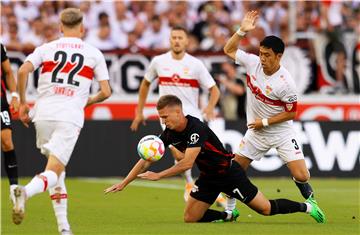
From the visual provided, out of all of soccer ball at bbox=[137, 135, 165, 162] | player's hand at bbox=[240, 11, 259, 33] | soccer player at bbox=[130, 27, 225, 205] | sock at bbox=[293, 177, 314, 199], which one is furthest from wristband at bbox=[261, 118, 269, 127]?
soccer player at bbox=[130, 27, 225, 205]

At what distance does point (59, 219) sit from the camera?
9.69 meters

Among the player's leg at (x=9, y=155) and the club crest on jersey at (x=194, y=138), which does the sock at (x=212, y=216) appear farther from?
the player's leg at (x=9, y=155)

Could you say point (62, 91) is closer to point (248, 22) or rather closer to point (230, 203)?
point (248, 22)

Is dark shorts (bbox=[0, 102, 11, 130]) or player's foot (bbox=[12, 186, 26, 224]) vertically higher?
dark shorts (bbox=[0, 102, 11, 130])

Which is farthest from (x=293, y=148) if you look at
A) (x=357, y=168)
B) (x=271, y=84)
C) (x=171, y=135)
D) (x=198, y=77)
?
(x=357, y=168)

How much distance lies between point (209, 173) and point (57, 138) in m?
2.50

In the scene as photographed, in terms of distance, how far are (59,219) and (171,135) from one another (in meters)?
1.95

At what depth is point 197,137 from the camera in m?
10.9

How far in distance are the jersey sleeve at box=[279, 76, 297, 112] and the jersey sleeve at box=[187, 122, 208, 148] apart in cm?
143

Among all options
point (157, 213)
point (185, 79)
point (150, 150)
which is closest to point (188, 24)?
point (185, 79)

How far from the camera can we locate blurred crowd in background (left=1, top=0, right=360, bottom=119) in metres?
21.5

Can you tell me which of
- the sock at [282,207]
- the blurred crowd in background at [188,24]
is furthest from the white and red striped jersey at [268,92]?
the blurred crowd in background at [188,24]

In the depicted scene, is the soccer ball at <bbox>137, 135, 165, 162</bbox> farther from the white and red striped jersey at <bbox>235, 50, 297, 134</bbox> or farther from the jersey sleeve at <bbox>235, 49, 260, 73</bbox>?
the jersey sleeve at <bbox>235, 49, 260, 73</bbox>

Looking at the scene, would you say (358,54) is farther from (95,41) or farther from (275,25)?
(95,41)
